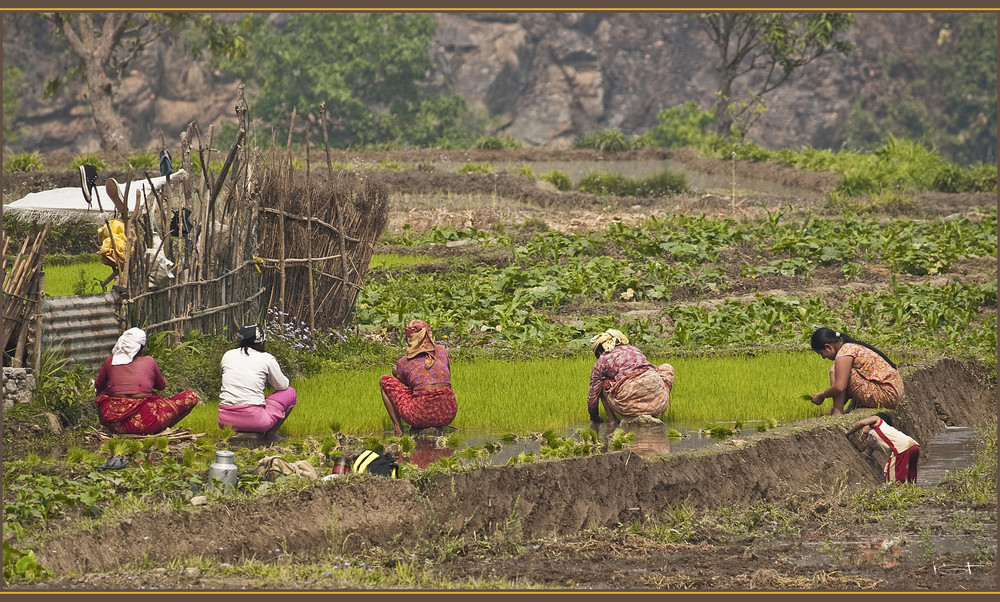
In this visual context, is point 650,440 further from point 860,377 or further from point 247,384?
point 247,384

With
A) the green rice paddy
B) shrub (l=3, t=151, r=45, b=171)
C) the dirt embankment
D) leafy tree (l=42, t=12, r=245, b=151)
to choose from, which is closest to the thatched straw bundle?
the green rice paddy

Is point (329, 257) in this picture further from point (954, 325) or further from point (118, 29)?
point (118, 29)

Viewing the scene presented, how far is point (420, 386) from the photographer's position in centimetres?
1052

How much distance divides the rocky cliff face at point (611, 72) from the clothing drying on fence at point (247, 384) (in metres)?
51.7

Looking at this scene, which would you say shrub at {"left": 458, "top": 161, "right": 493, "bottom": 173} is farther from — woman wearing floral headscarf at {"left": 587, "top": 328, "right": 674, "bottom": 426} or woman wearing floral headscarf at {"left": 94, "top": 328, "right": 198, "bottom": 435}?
woman wearing floral headscarf at {"left": 94, "top": 328, "right": 198, "bottom": 435}

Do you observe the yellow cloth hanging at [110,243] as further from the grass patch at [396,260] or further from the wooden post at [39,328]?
the grass patch at [396,260]

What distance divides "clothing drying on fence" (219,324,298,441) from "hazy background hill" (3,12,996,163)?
161ft

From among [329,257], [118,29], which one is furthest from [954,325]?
[118,29]

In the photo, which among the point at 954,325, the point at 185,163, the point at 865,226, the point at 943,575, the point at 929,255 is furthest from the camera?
the point at 865,226

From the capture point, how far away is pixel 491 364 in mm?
13734

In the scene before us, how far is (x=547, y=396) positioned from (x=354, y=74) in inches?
1738

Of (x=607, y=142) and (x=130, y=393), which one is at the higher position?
(x=130, y=393)

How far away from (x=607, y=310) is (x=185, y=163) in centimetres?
685

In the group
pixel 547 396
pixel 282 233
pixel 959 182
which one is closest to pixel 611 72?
pixel 959 182
